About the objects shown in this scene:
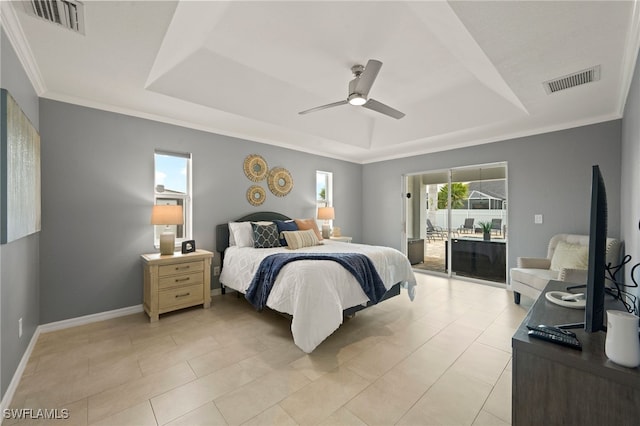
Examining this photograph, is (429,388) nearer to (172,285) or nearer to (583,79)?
(172,285)

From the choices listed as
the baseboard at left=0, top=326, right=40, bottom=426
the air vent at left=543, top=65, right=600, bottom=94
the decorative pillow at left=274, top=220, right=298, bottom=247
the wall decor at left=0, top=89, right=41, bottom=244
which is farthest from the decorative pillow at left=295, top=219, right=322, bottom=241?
the air vent at left=543, top=65, right=600, bottom=94

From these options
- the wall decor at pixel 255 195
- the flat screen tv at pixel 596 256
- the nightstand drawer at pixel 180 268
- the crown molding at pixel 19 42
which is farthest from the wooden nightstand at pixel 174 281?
the flat screen tv at pixel 596 256

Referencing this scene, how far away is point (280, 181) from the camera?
5.10m

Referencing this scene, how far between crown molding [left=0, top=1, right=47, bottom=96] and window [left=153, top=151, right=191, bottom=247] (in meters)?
1.31

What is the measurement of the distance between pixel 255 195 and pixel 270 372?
306 cm

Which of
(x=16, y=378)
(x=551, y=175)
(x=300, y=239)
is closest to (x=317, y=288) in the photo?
(x=300, y=239)

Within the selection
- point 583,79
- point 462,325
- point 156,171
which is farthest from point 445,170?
point 156,171

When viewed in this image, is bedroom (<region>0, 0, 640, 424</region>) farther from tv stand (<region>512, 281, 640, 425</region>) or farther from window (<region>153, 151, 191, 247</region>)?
tv stand (<region>512, 281, 640, 425</region>)

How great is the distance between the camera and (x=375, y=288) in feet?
10.1

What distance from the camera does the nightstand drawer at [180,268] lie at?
329 cm

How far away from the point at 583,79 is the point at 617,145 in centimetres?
174

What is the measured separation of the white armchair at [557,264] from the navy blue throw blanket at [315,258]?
1995 millimetres

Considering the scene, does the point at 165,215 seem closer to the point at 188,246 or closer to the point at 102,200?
the point at 188,246

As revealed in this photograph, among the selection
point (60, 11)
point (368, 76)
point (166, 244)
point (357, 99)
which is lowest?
point (166, 244)
